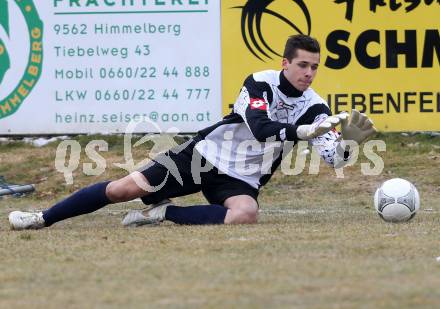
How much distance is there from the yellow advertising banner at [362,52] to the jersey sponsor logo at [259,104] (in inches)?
227

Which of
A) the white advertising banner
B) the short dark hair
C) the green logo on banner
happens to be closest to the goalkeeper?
the short dark hair

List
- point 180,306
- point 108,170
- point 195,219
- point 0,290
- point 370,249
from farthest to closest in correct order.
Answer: point 108,170
point 195,219
point 370,249
point 0,290
point 180,306

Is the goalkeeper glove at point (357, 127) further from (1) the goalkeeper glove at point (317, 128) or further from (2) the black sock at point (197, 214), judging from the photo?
(2) the black sock at point (197, 214)

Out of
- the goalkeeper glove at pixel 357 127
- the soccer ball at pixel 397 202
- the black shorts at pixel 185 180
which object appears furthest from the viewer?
the black shorts at pixel 185 180

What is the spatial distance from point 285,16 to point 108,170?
3057mm

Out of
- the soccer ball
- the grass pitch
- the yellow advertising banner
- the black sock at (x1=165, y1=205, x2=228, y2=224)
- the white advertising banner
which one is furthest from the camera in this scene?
the white advertising banner

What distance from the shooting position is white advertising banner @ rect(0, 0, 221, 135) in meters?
14.9

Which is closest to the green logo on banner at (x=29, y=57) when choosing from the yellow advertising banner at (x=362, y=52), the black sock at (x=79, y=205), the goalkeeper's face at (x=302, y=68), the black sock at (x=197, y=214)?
the yellow advertising banner at (x=362, y=52)

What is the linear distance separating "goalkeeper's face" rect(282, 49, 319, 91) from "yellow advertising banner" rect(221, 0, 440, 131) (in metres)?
5.64

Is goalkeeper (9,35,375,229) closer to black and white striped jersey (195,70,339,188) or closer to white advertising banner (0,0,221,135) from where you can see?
black and white striped jersey (195,70,339,188)

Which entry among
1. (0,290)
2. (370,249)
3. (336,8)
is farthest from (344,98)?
(0,290)

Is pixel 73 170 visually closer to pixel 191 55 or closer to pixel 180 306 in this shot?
pixel 191 55

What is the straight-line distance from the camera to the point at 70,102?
593 inches

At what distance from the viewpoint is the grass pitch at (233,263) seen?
18.2 ft
